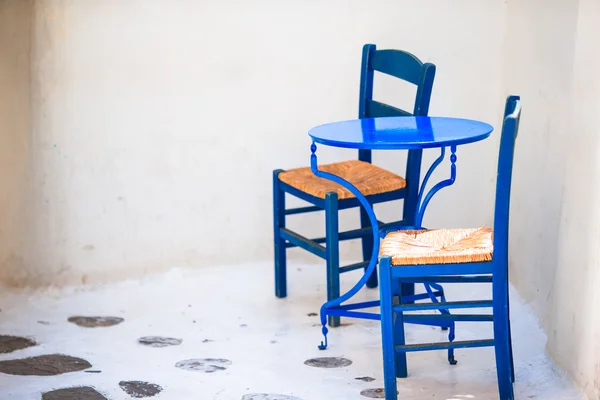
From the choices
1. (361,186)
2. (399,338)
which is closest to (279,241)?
(361,186)

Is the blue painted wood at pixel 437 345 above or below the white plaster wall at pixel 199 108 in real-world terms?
below

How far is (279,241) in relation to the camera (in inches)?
158

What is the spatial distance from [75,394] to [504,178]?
1.56 meters

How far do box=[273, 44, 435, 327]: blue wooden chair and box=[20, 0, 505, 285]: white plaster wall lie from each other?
1.14ft

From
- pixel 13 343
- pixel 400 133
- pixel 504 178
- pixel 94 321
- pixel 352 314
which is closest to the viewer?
Result: pixel 504 178

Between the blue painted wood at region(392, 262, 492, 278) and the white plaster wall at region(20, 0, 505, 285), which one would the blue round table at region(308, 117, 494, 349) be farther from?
the white plaster wall at region(20, 0, 505, 285)

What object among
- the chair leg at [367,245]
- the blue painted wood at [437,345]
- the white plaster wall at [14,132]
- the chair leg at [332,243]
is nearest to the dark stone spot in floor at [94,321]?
the white plaster wall at [14,132]

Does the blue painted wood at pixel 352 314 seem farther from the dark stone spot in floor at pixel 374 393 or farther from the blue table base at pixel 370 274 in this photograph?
the dark stone spot in floor at pixel 374 393

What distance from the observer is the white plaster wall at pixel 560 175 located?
2.89 metres

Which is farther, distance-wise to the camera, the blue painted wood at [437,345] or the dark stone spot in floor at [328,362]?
the dark stone spot in floor at [328,362]

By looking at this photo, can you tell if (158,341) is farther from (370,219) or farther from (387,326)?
(387,326)

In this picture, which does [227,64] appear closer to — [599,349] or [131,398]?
[131,398]

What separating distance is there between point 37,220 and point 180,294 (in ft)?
2.39

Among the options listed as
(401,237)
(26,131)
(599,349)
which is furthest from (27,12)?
(599,349)
